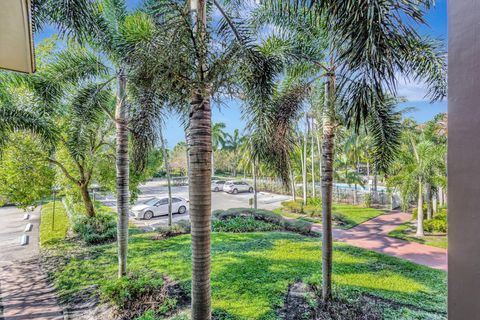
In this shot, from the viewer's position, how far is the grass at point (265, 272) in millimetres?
5152

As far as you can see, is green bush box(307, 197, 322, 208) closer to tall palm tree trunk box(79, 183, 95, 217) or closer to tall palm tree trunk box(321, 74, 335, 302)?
tall palm tree trunk box(321, 74, 335, 302)

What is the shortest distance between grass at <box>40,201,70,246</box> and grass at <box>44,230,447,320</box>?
1.01m

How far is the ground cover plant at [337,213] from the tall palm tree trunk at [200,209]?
33.5 feet

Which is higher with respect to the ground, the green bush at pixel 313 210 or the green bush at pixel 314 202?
the green bush at pixel 314 202

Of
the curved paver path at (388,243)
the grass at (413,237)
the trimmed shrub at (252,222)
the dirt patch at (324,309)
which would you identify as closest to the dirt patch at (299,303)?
the dirt patch at (324,309)

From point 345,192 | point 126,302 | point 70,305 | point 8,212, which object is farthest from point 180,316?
point 345,192

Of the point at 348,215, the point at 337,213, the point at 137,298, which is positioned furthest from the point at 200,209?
the point at 348,215

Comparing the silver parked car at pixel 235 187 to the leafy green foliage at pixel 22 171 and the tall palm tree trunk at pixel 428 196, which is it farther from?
the leafy green foliage at pixel 22 171

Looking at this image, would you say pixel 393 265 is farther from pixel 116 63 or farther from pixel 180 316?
pixel 116 63

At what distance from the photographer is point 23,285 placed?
6.14 metres

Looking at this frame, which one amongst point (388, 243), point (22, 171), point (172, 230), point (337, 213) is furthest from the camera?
point (337, 213)

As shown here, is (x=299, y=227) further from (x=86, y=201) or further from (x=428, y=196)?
(x=86, y=201)

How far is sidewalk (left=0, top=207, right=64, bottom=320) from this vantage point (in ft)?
16.3

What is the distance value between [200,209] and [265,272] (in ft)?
13.5
